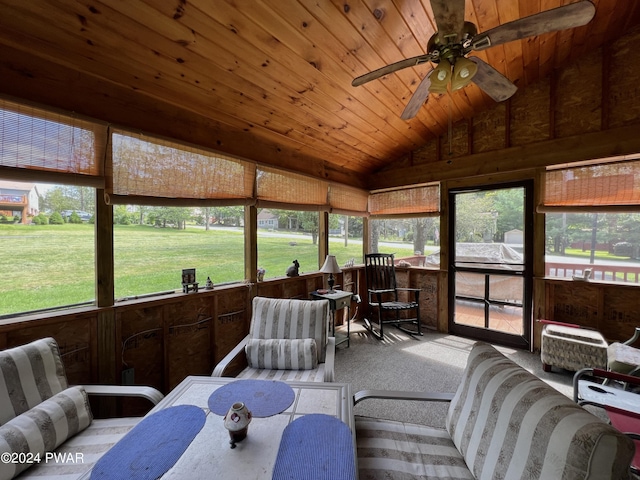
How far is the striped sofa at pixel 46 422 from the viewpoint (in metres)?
1.16

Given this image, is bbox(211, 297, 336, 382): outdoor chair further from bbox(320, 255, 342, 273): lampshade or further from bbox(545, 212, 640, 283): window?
bbox(545, 212, 640, 283): window

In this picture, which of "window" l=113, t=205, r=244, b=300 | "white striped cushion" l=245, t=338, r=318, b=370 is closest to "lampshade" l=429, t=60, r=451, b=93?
"white striped cushion" l=245, t=338, r=318, b=370

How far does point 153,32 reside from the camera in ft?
5.53

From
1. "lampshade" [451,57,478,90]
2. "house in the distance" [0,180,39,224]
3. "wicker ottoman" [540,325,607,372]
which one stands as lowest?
"wicker ottoman" [540,325,607,372]

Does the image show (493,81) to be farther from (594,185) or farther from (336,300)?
(336,300)

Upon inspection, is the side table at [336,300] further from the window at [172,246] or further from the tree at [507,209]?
the tree at [507,209]

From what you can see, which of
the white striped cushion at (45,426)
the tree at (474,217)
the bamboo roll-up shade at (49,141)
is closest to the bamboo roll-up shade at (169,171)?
the bamboo roll-up shade at (49,141)

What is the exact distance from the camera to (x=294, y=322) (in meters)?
2.25

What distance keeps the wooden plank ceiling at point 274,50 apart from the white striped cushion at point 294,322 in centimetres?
183

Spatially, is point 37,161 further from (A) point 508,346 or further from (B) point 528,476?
(A) point 508,346

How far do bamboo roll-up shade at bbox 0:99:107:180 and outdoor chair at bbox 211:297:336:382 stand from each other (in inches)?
66.9

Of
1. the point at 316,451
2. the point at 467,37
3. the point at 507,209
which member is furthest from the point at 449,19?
the point at 507,209

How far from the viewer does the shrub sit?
1865mm

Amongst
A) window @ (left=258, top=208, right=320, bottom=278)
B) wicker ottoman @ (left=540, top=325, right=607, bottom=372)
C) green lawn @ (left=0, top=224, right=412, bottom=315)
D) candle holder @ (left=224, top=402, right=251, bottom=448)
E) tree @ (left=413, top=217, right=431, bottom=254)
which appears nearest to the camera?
candle holder @ (left=224, top=402, right=251, bottom=448)
